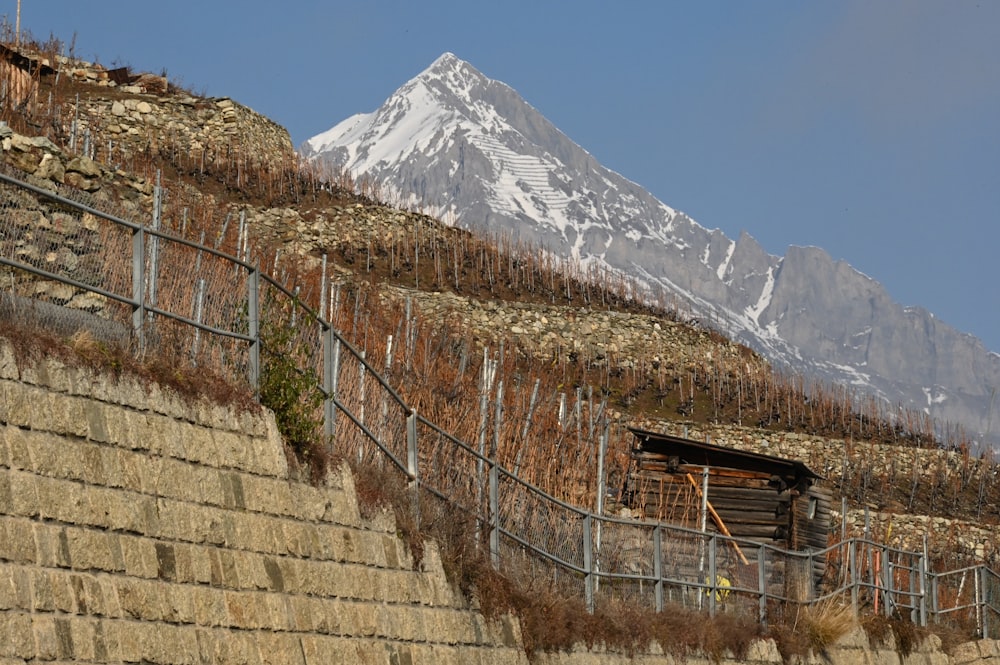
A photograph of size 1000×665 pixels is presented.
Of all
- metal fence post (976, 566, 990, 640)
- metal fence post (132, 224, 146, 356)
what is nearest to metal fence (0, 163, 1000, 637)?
metal fence post (132, 224, 146, 356)

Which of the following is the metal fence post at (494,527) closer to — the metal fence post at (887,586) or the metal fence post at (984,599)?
the metal fence post at (887,586)

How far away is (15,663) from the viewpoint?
8.91 m

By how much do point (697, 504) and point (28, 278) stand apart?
2013 cm

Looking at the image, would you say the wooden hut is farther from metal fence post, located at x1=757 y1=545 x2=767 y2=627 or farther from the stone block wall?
the stone block wall

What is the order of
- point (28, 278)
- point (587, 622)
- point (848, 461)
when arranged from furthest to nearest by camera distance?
point (848, 461), point (587, 622), point (28, 278)

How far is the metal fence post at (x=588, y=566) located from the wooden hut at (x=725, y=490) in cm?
1142

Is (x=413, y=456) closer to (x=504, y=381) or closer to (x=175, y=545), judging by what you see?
(x=175, y=545)

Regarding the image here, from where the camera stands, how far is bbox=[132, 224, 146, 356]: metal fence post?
38.7ft

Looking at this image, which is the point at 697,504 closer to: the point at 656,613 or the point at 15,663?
the point at 656,613

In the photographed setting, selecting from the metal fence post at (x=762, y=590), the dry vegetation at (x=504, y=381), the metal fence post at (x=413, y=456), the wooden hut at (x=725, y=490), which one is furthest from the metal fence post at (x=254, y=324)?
the wooden hut at (x=725, y=490)

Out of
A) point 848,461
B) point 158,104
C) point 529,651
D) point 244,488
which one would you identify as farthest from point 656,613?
point 158,104

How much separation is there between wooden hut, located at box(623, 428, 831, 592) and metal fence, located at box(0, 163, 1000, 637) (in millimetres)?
6408

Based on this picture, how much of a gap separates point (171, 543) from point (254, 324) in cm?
296

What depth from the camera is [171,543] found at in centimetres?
1056
